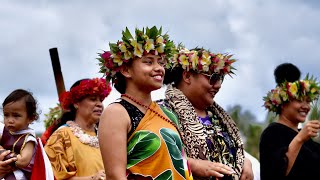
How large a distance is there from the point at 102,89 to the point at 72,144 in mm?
714

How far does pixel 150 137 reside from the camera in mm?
4609

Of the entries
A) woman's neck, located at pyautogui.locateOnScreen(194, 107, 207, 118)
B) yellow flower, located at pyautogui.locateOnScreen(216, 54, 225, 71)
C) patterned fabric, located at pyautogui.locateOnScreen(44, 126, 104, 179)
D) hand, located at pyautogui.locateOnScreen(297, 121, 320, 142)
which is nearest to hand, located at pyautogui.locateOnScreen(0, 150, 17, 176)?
patterned fabric, located at pyautogui.locateOnScreen(44, 126, 104, 179)

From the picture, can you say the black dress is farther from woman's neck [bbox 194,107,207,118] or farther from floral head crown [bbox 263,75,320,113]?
woman's neck [bbox 194,107,207,118]

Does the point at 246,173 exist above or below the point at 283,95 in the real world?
below

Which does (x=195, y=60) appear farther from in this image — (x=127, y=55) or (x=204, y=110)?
(x=127, y=55)

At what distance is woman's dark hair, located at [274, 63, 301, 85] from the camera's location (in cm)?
779

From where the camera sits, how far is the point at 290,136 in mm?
7047

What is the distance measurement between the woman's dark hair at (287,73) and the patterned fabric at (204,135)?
6.78 ft

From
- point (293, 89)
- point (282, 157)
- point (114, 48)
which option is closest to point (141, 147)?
point (114, 48)

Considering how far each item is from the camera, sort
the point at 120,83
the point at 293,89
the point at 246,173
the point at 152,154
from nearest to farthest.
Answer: the point at 152,154 < the point at 120,83 < the point at 246,173 < the point at 293,89

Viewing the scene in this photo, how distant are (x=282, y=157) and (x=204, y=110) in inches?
51.3

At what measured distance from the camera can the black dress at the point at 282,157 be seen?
680 cm

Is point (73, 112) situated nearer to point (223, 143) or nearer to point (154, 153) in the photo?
point (223, 143)

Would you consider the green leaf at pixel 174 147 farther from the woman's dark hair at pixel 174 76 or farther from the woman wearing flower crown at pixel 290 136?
the woman wearing flower crown at pixel 290 136
